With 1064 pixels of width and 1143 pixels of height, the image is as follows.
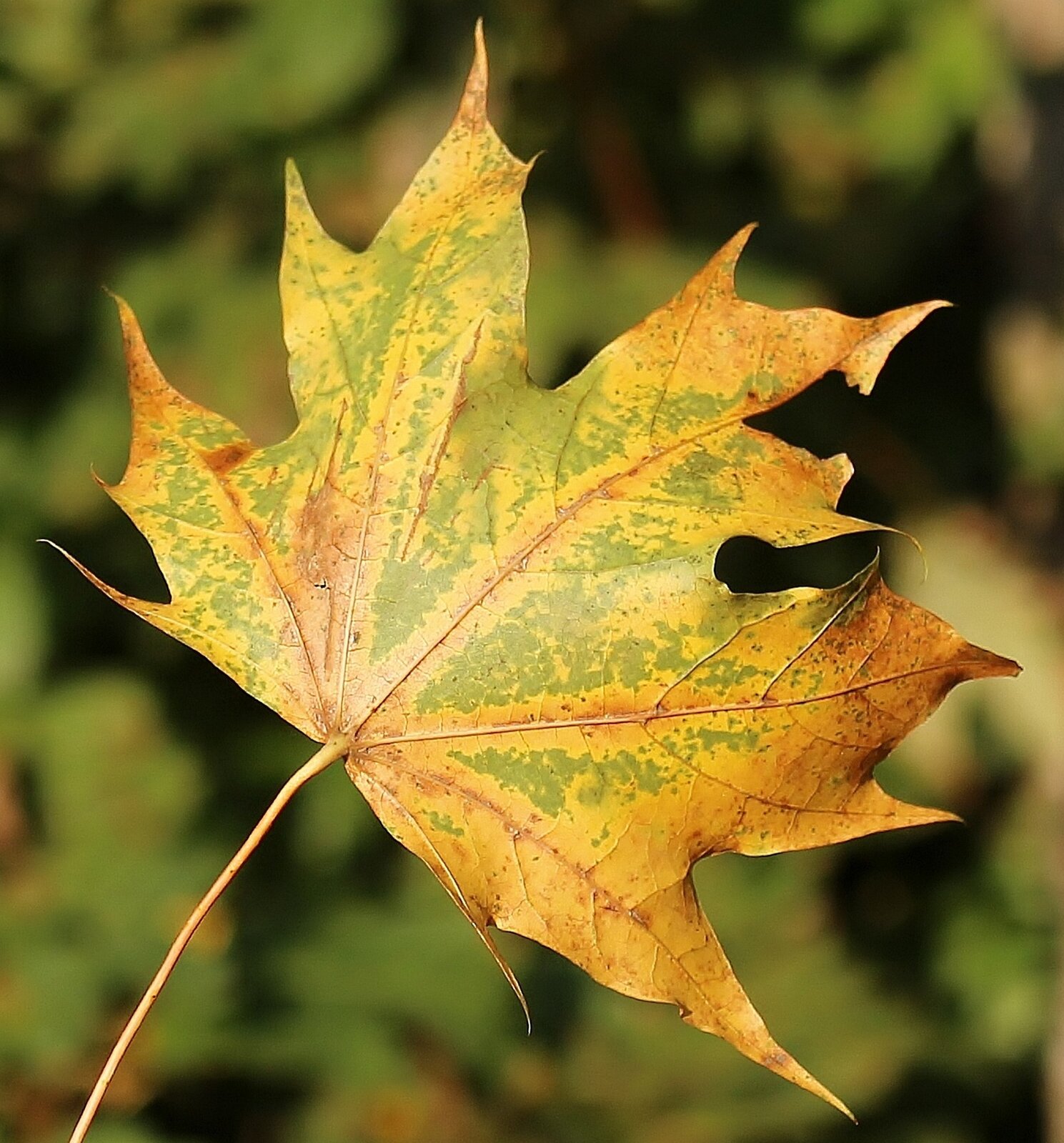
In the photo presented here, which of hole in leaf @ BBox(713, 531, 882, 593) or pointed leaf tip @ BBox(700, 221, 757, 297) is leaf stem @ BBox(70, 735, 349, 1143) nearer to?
pointed leaf tip @ BBox(700, 221, 757, 297)

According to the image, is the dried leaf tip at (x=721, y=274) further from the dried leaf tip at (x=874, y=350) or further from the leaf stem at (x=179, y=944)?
the leaf stem at (x=179, y=944)

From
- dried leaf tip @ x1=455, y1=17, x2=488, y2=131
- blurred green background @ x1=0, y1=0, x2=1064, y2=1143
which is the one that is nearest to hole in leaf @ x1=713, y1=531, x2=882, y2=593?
blurred green background @ x1=0, y1=0, x2=1064, y2=1143

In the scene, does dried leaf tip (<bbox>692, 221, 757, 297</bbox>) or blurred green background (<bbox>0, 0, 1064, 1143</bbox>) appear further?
blurred green background (<bbox>0, 0, 1064, 1143</bbox>)

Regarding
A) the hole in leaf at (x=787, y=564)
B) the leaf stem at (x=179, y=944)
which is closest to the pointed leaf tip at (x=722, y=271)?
the leaf stem at (x=179, y=944)

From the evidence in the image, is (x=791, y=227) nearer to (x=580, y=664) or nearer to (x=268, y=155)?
(x=268, y=155)

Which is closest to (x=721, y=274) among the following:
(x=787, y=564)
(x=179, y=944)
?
(x=179, y=944)

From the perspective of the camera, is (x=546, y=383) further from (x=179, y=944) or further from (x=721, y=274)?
(x=179, y=944)

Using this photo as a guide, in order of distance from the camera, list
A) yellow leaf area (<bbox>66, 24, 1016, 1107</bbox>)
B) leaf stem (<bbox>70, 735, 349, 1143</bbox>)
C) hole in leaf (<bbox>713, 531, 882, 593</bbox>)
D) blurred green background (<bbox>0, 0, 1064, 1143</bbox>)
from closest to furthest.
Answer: leaf stem (<bbox>70, 735, 349, 1143</bbox>)
yellow leaf area (<bbox>66, 24, 1016, 1107</bbox>)
blurred green background (<bbox>0, 0, 1064, 1143</bbox>)
hole in leaf (<bbox>713, 531, 882, 593</bbox>)
